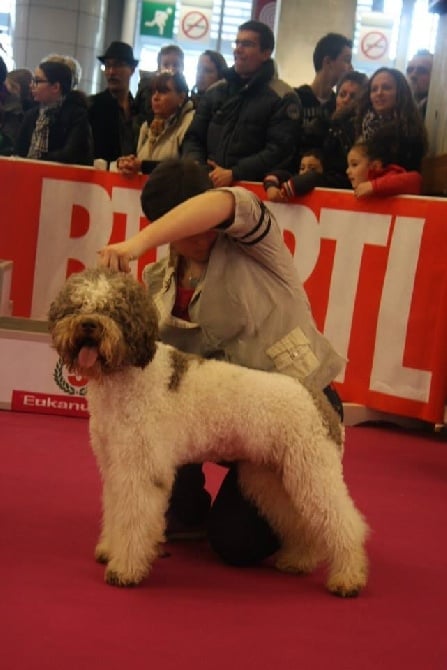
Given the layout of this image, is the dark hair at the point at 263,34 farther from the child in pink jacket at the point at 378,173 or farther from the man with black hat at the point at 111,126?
the man with black hat at the point at 111,126

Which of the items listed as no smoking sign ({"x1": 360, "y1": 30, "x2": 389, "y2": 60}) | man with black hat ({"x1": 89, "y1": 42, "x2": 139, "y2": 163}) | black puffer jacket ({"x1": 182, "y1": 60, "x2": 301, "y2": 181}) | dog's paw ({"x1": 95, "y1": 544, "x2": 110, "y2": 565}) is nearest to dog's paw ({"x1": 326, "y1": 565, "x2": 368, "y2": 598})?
dog's paw ({"x1": 95, "y1": 544, "x2": 110, "y2": 565})

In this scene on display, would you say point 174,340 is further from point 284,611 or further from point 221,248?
point 284,611

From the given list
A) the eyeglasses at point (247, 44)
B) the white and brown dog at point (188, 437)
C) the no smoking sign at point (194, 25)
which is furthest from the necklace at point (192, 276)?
the no smoking sign at point (194, 25)

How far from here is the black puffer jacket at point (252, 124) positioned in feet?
18.0

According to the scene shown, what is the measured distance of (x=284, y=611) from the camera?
8.59ft

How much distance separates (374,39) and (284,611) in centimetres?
1294

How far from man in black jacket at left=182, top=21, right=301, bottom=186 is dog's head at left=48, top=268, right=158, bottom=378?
301 cm

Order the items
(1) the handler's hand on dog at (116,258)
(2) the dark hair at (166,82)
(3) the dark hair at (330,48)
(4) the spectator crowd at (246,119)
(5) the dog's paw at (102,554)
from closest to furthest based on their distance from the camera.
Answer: (1) the handler's hand on dog at (116,258)
(5) the dog's paw at (102,554)
(4) the spectator crowd at (246,119)
(2) the dark hair at (166,82)
(3) the dark hair at (330,48)

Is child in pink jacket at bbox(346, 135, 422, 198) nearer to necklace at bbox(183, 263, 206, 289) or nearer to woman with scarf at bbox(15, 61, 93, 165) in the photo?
woman with scarf at bbox(15, 61, 93, 165)

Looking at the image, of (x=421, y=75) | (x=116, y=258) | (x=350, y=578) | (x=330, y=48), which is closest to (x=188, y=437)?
(x=116, y=258)

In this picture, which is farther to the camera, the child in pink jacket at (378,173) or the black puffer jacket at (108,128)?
the black puffer jacket at (108,128)

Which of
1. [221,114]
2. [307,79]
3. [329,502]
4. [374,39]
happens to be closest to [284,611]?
[329,502]

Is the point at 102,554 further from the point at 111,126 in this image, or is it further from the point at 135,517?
the point at 111,126

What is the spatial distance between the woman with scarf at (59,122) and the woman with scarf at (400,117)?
6.70 ft
